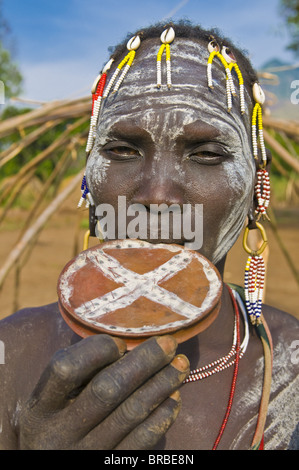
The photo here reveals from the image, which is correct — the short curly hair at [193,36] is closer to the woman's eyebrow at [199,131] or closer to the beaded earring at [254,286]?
the woman's eyebrow at [199,131]

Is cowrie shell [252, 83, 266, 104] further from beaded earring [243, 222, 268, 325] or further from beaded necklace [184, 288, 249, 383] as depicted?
beaded necklace [184, 288, 249, 383]

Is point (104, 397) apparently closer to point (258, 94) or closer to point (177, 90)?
point (177, 90)

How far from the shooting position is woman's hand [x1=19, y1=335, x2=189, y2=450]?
4.10ft

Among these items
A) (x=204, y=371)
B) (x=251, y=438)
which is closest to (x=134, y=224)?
(x=204, y=371)

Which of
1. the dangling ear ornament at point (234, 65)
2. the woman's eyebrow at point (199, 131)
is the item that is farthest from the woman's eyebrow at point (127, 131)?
the dangling ear ornament at point (234, 65)

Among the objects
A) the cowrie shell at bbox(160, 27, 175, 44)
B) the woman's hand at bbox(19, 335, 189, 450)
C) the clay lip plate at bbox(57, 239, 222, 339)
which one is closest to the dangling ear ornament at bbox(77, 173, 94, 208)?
the clay lip plate at bbox(57, 239, 222, 339)

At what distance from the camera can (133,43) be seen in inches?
81.0

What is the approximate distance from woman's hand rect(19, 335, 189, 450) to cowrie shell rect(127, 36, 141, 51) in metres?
1.31

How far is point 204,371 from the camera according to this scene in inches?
77.2

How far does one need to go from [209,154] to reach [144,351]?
90 centimetres

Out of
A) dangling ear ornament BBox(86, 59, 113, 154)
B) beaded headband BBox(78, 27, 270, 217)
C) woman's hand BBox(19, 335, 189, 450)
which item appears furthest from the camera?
dangling ear ornament BBox(86, 59, 113, 154)

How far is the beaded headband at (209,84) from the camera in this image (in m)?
1.97
